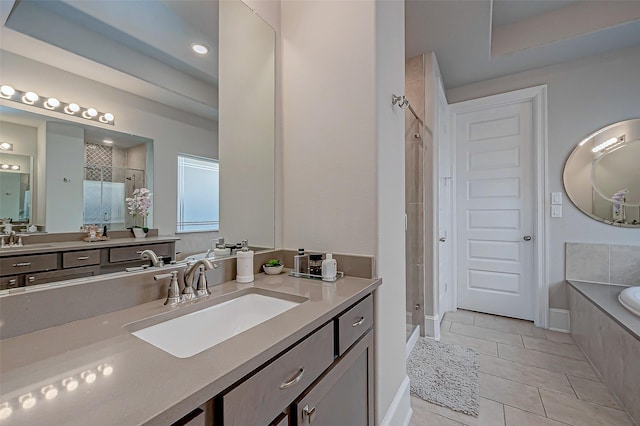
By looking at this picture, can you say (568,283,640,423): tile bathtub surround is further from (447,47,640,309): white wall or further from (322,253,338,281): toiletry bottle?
(322,253,338,281): toiletry bottle

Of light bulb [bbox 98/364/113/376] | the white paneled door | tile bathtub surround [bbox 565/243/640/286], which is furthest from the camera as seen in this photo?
the white paneled door

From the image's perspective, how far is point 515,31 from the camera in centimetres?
262

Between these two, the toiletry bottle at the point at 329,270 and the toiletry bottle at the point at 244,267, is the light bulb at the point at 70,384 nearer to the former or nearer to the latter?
the toiletry bottle at the point at 244,267

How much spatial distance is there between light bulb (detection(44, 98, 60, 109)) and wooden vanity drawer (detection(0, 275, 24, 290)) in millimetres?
490

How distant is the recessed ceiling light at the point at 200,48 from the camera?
125 cm

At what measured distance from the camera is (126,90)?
99 centimetres

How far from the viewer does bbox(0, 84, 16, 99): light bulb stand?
0.73 metres

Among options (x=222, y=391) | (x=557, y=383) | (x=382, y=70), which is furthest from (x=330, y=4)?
(x=557, y=383)

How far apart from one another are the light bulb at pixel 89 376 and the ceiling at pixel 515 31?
2.60 meters

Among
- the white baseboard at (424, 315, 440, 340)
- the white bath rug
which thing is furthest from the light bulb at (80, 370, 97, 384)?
the white baseboard at (424, 315, 440, 340)

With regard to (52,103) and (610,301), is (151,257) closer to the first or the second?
(52,103)

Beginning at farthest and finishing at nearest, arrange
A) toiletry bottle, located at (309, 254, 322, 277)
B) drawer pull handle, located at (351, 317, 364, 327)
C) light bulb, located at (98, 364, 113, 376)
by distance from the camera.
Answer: toiletry bottle, located at (309, 254, 322, 277) < drawer pull handle, located at (351, 317, 364, 327) < light bulb, located at (98, 364, 113, 376)

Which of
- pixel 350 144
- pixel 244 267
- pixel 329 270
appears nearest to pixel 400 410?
pixel 329 270

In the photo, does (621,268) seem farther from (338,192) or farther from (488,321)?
(338,192)
